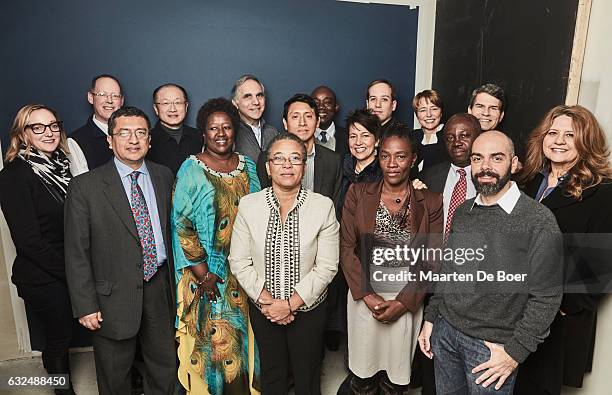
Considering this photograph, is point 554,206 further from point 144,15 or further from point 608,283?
point 144,15

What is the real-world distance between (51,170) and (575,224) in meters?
2.91

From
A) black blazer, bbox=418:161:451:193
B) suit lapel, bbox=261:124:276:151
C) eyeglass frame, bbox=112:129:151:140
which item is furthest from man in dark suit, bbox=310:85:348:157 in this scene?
eyeglass frame, bbox=112:129:151:140

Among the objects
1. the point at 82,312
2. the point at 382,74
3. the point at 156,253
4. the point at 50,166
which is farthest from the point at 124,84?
the point at 382,74

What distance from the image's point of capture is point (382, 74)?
389cm

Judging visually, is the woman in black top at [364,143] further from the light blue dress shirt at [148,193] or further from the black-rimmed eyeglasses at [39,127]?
the black-rimmed eyeglasses at [39,127]

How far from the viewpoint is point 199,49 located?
3.48m

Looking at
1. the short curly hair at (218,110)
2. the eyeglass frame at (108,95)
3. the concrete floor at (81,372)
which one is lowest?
the concrete floor at (81,372)

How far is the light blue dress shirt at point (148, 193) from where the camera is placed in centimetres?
227

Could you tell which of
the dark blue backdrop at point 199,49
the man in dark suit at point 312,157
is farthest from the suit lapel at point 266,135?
the dark blue backdrop at point 199,49

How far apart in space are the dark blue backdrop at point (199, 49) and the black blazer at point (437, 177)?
4.74 feet

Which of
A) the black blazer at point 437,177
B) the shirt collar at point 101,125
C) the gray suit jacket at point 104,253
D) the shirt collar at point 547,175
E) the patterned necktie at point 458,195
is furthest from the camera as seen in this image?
the shirt collar at point 101,125

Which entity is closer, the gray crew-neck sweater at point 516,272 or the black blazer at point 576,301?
the gray crew-neck sweater at point 516,272

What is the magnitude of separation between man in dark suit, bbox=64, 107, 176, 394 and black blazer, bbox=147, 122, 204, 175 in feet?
1.87

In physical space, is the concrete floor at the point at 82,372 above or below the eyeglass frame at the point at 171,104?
below
